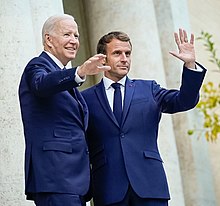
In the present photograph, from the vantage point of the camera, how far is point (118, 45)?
395 cm

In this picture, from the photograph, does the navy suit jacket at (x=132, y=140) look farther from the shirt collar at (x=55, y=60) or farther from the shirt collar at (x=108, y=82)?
the shirt collar at (x=55, y=60)

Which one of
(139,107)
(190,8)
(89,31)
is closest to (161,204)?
(139,107)

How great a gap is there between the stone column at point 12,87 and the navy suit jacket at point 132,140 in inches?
31.8

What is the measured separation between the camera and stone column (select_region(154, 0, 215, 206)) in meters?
6.41

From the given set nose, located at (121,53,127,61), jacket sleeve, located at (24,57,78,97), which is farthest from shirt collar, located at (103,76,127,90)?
jacket sleeve, located at (24,57,78,97)

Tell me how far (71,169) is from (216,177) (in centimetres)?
361

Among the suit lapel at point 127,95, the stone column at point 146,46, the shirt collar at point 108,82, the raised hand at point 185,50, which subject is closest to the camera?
the raised hand at point 185,50

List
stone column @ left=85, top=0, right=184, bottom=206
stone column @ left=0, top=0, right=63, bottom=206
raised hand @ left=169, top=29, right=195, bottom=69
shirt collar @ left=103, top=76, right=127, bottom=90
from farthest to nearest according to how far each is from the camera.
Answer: stone column @ left=85, top=0, right=184, bottom=206 → stone column @ left=0, top=0, right=63, bottom=206 → shirt collar @ left=103, top=76, right=127, bottom=90 → raised hand @ left=169, top=29, right=195, bottom=69

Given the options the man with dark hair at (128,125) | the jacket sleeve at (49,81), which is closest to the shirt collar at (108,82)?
the man with dark hair at (128,125)

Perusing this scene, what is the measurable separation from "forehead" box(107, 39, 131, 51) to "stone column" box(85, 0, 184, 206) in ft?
7.38

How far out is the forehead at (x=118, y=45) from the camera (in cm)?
394

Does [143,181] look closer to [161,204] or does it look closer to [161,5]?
[161,204]

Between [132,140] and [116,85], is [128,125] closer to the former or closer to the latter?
[132,140]

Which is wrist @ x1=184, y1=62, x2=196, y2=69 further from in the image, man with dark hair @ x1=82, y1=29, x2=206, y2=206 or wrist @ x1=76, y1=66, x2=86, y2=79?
wrist @ x1=76, y1=66, x2=86, y2=79
